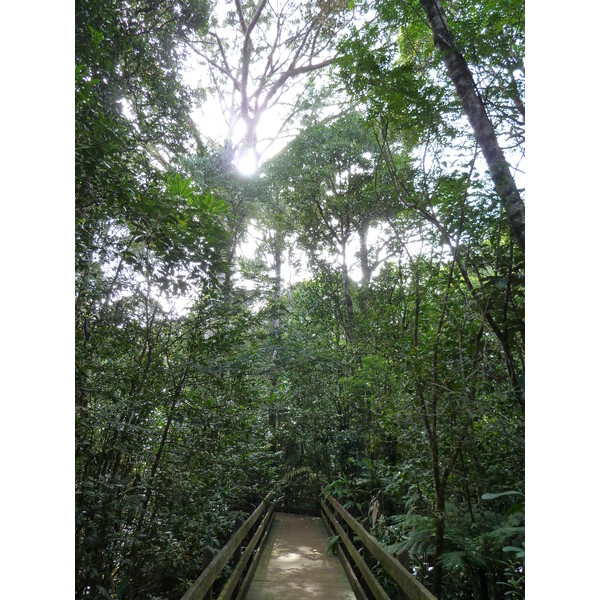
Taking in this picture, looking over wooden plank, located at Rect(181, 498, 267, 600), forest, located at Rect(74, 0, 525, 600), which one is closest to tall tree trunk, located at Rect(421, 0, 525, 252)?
forest, located at Rect(74, 0, 525, 600)

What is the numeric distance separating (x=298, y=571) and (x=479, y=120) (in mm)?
4819

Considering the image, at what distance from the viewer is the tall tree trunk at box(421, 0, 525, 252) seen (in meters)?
2.33

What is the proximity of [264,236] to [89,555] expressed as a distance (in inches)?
538

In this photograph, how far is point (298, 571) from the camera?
429 centimetres

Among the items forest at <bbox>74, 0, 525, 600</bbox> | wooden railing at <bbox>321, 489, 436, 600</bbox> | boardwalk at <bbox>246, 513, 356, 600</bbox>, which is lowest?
boardwalk at <bbox>246, 513, 356, 600</bbox>

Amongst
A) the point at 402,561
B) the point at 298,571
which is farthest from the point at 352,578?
the point at 402,561

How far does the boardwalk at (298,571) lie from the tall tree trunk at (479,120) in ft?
11.6

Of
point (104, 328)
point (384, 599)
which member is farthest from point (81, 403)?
point (384, 599)

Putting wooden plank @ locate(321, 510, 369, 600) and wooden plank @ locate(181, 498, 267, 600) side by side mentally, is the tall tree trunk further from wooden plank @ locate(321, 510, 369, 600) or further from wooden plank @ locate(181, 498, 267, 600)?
wooden plank @ locate(321, 510, 369, 600)

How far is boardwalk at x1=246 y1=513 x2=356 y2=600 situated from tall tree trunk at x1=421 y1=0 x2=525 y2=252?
3.53 m

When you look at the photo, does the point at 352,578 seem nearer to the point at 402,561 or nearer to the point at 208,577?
the point at 402,561

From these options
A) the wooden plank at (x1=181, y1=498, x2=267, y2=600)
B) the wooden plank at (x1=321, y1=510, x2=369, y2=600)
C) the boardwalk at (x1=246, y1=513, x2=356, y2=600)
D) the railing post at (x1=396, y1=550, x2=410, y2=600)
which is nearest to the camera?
the wooden plank at (x1=181, y1=498, x2=267, y2=600)
